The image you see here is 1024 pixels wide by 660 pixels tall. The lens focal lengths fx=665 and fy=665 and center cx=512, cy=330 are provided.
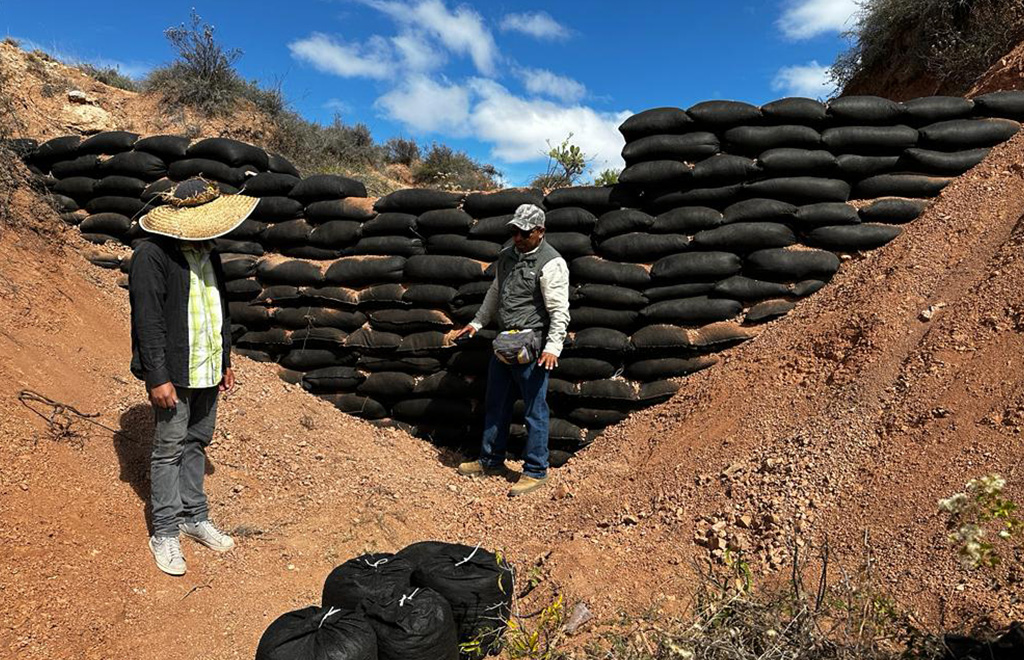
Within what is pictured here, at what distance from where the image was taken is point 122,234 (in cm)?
576

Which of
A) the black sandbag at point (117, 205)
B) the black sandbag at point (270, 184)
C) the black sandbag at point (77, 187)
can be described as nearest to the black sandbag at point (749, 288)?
the black sandbag at point (270, 184)

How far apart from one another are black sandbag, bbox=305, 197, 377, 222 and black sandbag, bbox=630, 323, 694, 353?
2262mm

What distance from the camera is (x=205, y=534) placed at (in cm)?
305

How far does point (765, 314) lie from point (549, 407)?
1.51 m

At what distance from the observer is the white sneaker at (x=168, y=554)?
9.23ft

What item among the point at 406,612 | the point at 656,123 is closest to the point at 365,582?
the point at 406,612

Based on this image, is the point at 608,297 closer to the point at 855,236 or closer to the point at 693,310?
the point at 693,310

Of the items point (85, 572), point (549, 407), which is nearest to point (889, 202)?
point (549, 407)

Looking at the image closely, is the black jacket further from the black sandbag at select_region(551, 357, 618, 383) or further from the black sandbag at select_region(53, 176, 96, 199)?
the black sandbag at select_region(53, 176, 96, 199)

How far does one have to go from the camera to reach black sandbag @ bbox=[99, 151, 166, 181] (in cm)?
564

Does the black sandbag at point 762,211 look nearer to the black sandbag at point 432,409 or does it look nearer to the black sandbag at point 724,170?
the black sandbag at point 724,170

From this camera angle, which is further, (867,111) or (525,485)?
(867,111)

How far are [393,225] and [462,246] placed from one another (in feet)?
1.93

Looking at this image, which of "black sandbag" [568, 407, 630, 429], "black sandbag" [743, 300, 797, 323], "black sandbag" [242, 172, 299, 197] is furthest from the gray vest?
"black sandbag" [242, 172, 299, 197]
